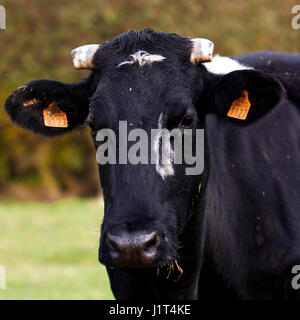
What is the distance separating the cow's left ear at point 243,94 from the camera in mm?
4523

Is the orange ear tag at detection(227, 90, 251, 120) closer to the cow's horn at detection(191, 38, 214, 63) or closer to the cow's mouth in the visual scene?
the cow's horn at detection(191, 38, 214, 63)

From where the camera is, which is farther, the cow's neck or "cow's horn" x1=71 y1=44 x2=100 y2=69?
the cow's neck

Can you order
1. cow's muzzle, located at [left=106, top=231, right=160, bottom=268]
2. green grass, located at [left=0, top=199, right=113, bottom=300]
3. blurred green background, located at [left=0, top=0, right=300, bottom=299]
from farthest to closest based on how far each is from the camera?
blurred green background, located at [left=0, top=0, right=300, bottom=299] → green grass, located at [left=0, top=199, right=113, bottom=300] → cow's muzzle, located at [left=106, top=231, right=160, bottom=268]

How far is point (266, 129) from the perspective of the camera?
514cm

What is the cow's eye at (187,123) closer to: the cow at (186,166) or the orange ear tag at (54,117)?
the cow at (186,166)

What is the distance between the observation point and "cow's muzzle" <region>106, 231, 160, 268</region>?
147 inches

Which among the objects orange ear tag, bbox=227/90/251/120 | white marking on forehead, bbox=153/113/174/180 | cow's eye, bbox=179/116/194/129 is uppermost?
orange ear tag, bbox=227/90/251/120

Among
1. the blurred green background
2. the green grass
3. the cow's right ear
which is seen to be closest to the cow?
the cow's right ear

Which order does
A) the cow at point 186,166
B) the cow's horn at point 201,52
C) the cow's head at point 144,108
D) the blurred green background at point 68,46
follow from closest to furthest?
1. the cow's head at point 144,108
2. the cow at point 186,166
3. the cow's horn at point 201,52
4. the blurred green background at point 68,46

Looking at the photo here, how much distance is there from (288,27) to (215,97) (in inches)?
797

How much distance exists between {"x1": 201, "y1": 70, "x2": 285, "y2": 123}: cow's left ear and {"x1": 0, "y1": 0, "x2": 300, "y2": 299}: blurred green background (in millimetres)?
12934

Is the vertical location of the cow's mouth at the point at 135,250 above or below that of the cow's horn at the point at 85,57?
below

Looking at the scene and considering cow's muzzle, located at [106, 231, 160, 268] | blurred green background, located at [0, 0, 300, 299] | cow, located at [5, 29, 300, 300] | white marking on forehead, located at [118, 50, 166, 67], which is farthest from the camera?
blurred green background, located at [0, 0, 300, 299]

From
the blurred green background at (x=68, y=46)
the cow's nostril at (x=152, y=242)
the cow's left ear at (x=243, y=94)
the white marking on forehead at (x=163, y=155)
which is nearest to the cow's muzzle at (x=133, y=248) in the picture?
the cow's nostril at (x=152, y=242)
